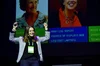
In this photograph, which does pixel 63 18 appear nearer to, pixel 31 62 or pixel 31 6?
pixel 31 6

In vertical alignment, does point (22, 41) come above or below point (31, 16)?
below

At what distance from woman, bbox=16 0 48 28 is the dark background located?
220 mm

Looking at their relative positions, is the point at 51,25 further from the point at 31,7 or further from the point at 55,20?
the point at 31,7

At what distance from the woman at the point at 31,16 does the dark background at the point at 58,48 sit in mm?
220

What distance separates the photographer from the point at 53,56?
6.76 metres

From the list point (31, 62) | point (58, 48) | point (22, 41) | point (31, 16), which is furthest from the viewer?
point (31, 16)

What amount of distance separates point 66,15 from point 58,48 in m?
0.75

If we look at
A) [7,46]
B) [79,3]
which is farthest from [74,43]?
[7,46]

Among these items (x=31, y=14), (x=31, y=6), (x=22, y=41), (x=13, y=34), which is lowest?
(x=22, y=41)

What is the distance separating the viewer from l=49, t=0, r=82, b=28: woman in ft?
21.9

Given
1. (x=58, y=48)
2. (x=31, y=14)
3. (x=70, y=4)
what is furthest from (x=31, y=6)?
(x=58, y=48)

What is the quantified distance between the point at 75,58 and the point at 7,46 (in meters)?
1.56

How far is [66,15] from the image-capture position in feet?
22.2

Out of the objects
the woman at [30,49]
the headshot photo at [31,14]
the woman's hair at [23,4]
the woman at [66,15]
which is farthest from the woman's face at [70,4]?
the woman at [30,49]
